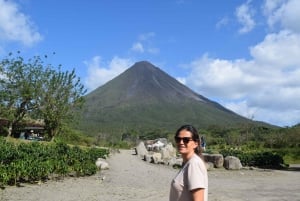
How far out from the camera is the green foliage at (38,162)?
13.4 metres

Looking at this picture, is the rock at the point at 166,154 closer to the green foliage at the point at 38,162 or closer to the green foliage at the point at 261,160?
the green foliage at the point at 261,160

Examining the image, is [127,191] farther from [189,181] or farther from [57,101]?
[57,101]

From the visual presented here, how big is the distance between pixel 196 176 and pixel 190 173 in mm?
59

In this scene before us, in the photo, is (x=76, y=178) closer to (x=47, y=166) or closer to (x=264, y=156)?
(x=47, y=166)

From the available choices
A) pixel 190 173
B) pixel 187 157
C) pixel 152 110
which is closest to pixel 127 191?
pixel 187 157

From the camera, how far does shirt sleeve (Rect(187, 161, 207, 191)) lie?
3.44m

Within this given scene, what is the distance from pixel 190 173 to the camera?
11.5ft

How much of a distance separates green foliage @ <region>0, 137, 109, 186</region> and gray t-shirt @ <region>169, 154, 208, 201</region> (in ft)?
33.8

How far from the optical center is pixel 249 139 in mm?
55312

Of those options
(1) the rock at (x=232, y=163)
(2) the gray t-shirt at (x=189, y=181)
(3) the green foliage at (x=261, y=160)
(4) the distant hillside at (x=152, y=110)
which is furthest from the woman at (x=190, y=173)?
(4) the distant hillside at (x=152, y=110)

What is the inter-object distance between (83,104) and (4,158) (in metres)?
28.2

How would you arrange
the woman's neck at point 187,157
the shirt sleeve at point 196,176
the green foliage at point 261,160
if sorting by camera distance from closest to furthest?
the shirt sleeve at point 196,176
the woman's neck at point 187,157
the green foliage at point 261,160

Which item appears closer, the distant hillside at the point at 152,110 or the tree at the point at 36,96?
the tree at the point at 36,96

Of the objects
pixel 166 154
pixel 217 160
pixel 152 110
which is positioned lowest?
pixel 217 160
